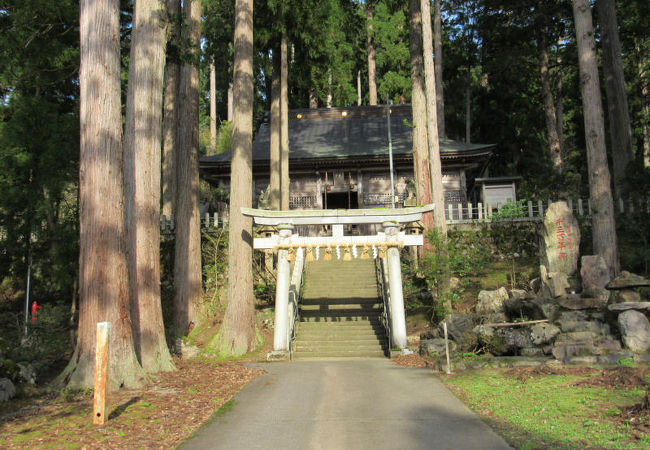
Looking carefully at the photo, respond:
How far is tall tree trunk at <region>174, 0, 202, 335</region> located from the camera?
47.3 feet

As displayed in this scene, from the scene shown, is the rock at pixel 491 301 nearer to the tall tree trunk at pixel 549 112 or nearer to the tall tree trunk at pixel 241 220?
the tall tree trunk at pixel 241 220

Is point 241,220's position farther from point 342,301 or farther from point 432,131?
point 432,131

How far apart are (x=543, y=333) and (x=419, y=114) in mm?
9133

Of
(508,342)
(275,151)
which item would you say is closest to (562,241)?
(508,342)

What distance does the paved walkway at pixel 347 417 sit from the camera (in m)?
5.43

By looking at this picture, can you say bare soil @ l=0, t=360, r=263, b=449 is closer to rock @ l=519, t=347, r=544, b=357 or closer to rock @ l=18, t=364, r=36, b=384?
rock @ l=18, t=364, r=36, b=384

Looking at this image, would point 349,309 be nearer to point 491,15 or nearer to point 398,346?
point 398,346

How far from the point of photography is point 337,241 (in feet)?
42.9

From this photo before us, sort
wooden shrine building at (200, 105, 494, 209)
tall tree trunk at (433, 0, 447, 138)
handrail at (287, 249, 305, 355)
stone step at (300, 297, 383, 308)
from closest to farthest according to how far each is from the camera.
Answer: handrail at (287, 249, 305, 355) → stone step at (300, 297, 383, 308) → wooden shrine building at (200, 105, 494, 209) → tall tree trunk at (433, 0, 447, 138)

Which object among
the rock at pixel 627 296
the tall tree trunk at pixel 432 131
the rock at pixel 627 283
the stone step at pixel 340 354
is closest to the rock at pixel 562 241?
the rock at pixel 627 283

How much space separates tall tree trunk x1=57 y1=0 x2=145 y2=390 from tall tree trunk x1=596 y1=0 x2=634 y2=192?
1790 cm

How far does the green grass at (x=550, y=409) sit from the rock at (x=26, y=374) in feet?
25.2

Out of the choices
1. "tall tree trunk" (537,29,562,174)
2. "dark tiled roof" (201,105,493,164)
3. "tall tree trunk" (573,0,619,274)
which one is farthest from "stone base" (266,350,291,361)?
"tall tree trunk" (537,29,562,174)

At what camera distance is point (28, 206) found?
14.7m
